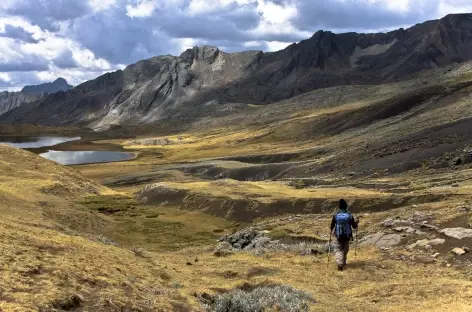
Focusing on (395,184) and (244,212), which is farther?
(395,184)

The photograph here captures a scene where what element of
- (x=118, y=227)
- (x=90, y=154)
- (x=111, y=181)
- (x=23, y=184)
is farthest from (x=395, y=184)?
(x=90, y=154)

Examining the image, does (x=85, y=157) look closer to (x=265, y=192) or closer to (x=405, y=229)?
(x=265, y=192)

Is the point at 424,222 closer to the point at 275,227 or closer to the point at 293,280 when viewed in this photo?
the point at 293,280

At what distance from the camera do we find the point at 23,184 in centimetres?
6269

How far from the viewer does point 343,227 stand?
888 inches

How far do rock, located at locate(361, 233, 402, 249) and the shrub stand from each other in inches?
429

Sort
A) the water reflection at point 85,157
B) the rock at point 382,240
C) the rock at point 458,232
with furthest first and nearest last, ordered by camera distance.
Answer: the water reflection at point 85,157 < the rock at point 382,240 < the rock at point 458,232

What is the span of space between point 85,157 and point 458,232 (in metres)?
173

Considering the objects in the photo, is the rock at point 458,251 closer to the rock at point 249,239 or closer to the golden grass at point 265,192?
the rock at point 249,239

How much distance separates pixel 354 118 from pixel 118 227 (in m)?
126

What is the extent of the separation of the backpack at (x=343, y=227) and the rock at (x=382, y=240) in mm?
4847

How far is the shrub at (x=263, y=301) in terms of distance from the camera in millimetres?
15922

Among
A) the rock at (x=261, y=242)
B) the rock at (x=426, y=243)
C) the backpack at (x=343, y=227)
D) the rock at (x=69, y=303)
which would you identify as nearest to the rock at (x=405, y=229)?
the rock at (x=426, y=243)

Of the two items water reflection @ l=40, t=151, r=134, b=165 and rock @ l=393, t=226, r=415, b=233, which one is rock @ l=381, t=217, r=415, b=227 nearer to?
rock @ l=393, t=226, r=415, b=233
